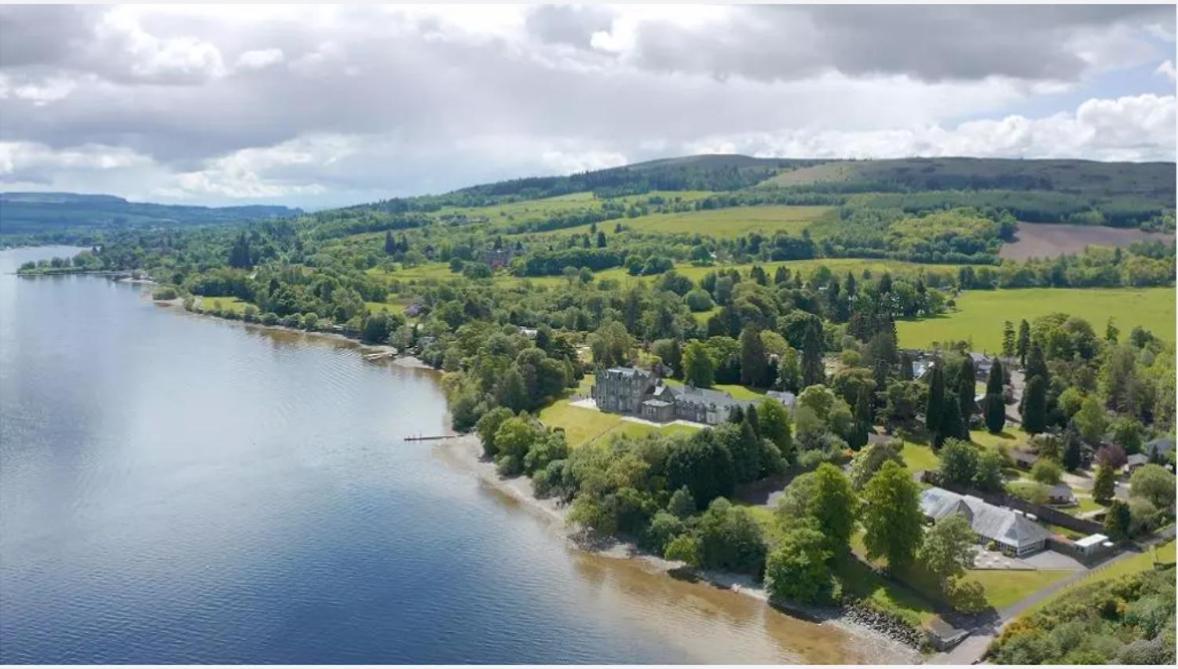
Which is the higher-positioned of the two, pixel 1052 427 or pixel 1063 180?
pixel 1063 180

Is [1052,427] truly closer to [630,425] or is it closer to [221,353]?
[630,425]

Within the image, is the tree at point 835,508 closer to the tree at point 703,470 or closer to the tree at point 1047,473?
the tree at point 703,470

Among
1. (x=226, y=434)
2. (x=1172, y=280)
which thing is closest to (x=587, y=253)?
(x=1172, y=280)

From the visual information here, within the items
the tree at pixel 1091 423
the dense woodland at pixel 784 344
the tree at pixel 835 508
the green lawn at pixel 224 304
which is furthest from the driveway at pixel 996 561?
the green lawn at pixel 224 304

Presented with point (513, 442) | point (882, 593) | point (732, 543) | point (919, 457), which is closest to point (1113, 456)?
point (919, 457)

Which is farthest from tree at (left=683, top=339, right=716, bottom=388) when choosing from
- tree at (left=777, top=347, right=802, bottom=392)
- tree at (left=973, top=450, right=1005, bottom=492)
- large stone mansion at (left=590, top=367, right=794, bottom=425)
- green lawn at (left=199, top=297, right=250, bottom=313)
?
green lawn at (left=199, top=297, right=250, bottom=313)

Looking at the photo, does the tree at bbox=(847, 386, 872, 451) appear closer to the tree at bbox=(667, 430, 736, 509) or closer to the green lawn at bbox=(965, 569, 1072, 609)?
the tree at bbox=(667, 430, 736, 509)

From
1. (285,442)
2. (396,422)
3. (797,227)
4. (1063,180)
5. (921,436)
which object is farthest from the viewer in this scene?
(1063,180)
